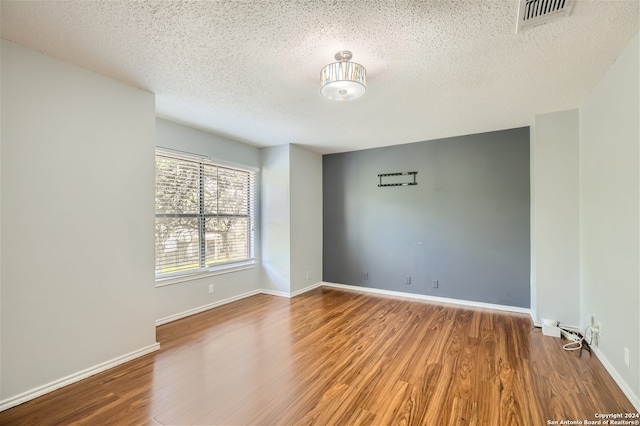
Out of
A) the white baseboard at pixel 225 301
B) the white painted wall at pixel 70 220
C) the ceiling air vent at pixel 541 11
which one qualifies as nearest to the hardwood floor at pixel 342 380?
the white baseboard at pixel 225 301

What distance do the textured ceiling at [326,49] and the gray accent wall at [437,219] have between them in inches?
45.7

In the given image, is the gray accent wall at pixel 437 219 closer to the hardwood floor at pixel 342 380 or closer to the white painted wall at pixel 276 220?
the hardwood floor at pixel 342 380

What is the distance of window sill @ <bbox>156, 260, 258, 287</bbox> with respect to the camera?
3.58 meters

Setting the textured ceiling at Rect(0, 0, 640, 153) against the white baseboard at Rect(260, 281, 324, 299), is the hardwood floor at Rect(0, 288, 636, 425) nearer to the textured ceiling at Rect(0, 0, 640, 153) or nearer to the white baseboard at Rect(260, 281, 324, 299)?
the white baseboard at Rect(260, 281, 324, 299)

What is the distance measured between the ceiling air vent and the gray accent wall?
8.67ft

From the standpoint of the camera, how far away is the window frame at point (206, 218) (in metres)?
3.62

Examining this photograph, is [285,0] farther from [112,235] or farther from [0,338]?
[0,338]

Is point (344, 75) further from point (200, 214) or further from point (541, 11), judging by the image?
point (200, 214)

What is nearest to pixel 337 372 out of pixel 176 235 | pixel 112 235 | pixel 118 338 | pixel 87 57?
pixel 118 338

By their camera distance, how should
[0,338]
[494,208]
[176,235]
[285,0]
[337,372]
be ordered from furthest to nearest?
[494,208], [176,235], [337,372], [0,338], [285,0]

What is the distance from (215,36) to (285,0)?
594 millimetres

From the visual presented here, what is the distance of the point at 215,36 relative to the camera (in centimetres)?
192

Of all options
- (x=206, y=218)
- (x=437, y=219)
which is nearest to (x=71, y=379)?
A: (x=206, y=218)

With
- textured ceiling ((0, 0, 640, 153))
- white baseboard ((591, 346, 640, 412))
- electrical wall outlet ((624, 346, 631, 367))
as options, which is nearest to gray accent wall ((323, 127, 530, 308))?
textured ceiling ((0, 0, 640, 153))
